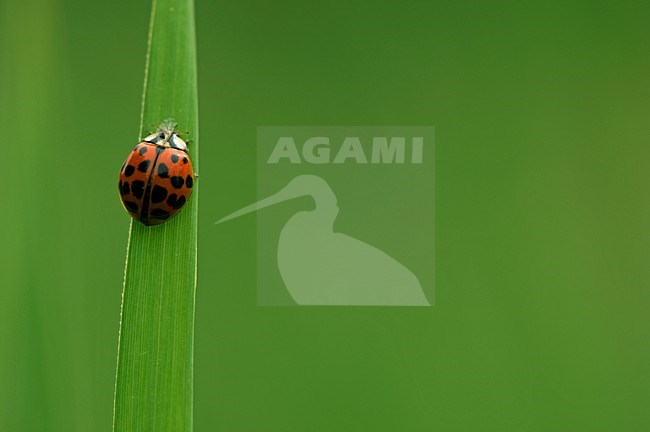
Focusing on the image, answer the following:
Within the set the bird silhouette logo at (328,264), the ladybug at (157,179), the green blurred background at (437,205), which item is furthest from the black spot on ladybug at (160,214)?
the bird silhouette logo at (328,264)

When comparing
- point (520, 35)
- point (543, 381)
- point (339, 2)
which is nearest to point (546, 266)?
point (543, 381)

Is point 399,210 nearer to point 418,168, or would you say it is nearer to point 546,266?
point 418,168

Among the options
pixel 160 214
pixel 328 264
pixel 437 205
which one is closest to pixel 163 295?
pixel 160 214

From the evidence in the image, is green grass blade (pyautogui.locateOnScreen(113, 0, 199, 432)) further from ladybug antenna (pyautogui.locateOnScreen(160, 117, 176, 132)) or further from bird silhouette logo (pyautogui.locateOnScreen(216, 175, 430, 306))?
bird silhouette logo (pyautogui.locateOnScreen(216, 175, 430, 306))

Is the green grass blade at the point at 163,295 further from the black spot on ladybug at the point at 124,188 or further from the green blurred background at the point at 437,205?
the green blurred background at the point at 437,205

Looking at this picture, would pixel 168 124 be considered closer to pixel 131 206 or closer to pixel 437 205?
pixel 131 206
